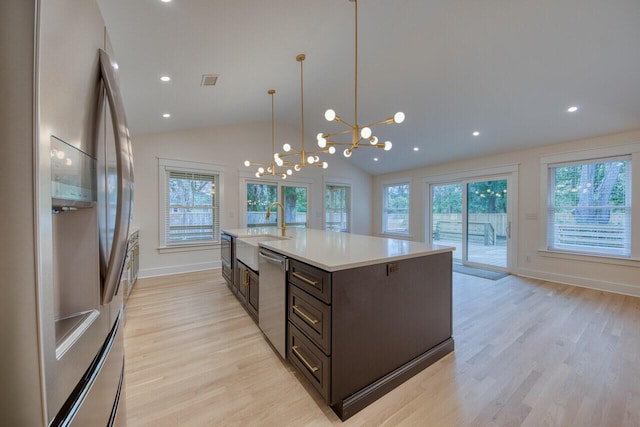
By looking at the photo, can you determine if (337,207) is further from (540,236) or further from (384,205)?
(540,236)

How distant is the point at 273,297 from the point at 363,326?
2.78 feet

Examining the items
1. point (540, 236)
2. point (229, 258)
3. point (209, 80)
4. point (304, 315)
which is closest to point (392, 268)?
point (304, 315)

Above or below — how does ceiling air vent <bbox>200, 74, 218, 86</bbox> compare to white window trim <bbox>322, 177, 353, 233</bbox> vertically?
above

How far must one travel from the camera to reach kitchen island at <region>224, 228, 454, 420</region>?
1.56 metres

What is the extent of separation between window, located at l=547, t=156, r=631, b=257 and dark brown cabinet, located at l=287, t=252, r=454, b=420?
3.84m

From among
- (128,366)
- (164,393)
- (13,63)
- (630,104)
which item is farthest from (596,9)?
(128,366)

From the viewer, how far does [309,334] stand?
172cm

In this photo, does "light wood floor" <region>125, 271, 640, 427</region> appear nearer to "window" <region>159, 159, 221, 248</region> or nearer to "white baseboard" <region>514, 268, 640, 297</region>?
"white baseboard" <region>514, 268, 640, 297</region>

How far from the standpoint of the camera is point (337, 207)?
729 centimetres

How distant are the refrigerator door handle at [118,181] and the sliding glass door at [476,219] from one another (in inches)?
229

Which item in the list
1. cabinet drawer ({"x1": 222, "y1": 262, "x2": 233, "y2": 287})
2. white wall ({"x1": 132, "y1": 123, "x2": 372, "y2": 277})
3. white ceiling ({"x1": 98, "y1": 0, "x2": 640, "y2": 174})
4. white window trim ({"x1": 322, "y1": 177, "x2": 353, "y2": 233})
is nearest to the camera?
white ceiling ({"x1": 98, "y1": 0, "x2": 640, "y2": 174})

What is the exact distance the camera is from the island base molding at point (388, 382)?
1.56 metres

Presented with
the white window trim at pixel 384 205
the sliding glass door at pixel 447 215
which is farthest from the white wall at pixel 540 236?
the white window trim at pixel 384 205

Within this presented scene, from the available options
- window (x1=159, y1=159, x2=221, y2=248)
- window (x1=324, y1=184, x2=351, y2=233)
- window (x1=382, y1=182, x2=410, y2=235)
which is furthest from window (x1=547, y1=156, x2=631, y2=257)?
window (x1=159, y1=159, x2=221, y2=248)
